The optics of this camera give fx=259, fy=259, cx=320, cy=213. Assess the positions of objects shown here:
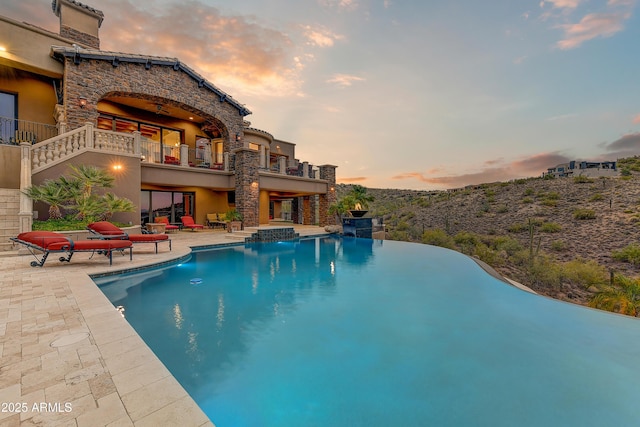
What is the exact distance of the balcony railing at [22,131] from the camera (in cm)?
1113

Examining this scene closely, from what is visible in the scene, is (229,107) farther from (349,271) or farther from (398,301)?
(398,301)

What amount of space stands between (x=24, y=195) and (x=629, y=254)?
27.1 metres

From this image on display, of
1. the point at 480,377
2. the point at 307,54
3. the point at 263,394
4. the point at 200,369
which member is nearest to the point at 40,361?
the point at 200,369

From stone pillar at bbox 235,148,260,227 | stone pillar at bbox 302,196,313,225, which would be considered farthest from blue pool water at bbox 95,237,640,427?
stone pillar at bbox 302,196,313,225

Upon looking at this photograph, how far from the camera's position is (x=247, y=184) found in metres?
15.7

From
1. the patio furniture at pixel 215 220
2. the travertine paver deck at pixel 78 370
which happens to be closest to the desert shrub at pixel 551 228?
the patio furniture at pixel 215 220

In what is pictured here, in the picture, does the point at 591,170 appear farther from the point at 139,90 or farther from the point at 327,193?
the point at 139,90

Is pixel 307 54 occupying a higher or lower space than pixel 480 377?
higher

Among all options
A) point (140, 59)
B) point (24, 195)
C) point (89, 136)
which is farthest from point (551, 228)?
point (24, 195)

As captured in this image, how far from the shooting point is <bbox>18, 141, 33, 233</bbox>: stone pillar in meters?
8.25

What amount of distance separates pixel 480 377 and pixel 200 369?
11.2 ft

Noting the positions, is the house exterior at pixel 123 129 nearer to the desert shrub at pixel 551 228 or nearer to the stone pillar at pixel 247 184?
the stone pillar at pixel 247 184

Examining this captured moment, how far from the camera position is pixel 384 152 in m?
22.5

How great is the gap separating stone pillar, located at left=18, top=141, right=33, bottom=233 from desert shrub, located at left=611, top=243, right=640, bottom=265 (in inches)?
1046
